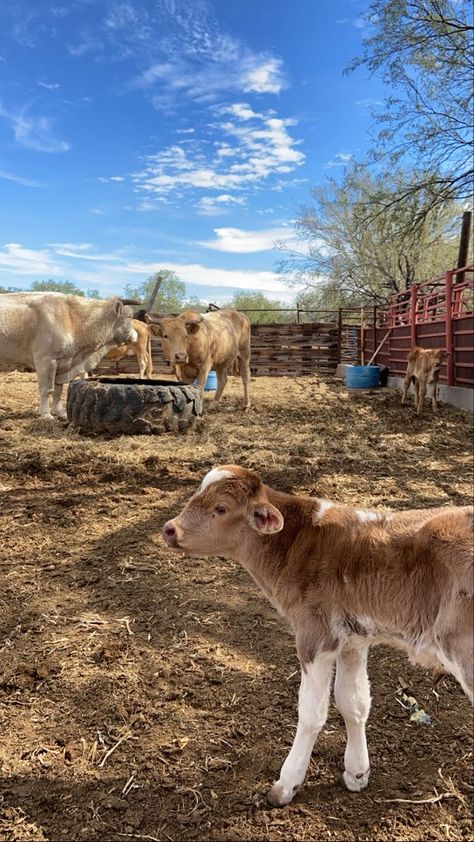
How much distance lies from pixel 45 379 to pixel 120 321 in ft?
5.96

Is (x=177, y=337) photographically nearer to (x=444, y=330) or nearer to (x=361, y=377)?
(x=444, y=330)

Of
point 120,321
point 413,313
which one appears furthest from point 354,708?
point 413,313

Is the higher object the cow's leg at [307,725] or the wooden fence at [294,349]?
the wooden fence at [294,349]

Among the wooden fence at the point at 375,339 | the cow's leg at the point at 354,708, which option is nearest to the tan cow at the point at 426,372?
the wooden fence at the point at 375,339

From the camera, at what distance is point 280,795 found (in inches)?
79.0

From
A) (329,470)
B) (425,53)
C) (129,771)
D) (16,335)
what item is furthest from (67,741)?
(425,53)

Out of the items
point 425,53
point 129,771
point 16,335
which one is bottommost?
point 129,771

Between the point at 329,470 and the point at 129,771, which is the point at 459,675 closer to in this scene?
the point at 129,771

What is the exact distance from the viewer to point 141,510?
493cm

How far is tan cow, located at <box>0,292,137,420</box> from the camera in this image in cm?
904

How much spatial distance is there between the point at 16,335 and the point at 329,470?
5669 millimetres

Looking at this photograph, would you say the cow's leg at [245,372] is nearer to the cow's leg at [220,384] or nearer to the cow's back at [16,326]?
the cow's leg at [220,384]

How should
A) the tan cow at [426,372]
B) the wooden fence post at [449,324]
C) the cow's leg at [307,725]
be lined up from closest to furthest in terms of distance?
the cow's leg at [307,725], the tan cow at [426,372], the wooden fence post at [449,324]

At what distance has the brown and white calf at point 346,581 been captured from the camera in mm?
1873
